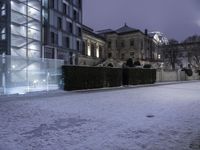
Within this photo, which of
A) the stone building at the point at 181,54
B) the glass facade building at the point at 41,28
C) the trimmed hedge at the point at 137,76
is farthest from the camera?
the stone building at the point at 181,54

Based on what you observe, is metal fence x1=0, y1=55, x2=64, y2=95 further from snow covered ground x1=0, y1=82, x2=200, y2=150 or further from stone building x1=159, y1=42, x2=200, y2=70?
stone building x1=159, y1=42, x2=200, y2=70

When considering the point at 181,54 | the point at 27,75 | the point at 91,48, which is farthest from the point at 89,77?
the point at 181,54

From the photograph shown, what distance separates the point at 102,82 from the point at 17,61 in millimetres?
7448

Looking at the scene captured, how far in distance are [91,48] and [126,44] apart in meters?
12.5

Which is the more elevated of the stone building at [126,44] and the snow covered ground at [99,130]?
the stone building at [126,44]

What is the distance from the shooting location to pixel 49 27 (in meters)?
31.1

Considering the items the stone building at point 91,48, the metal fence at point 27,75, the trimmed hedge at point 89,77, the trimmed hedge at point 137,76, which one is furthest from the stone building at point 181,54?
the metal fence at point 27,75

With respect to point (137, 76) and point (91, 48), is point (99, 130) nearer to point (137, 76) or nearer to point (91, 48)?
point (137, 76)

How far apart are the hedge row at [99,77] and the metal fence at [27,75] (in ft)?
2.38

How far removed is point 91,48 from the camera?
48.9m

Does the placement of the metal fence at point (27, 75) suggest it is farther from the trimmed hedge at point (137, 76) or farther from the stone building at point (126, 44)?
the stone building at point (126, 44)

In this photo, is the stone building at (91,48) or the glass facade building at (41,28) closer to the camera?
the glass facade building at (41,28)

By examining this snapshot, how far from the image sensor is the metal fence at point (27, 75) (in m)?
13.1

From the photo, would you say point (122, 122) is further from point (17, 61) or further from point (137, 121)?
point (17, 61)
